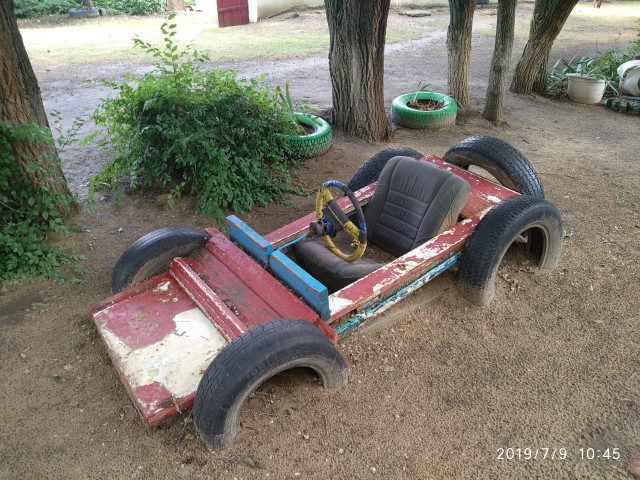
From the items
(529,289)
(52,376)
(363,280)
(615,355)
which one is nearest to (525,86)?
Answer: (529,289)

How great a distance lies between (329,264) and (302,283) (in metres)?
0.47

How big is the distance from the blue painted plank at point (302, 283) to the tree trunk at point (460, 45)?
19.0ft

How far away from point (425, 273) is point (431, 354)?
527 millimetres

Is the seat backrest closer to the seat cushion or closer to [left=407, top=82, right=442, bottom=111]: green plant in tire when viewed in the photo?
the seat cushion

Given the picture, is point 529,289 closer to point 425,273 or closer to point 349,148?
point 425,273

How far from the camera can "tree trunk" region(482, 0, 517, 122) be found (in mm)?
6723

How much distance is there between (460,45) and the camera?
23.9 ft

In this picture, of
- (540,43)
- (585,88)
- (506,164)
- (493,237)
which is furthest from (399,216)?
(585,88)

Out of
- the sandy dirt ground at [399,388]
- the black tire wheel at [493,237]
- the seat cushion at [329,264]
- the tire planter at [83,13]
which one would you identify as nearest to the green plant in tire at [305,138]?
the sandy dirt ground at [399,388]

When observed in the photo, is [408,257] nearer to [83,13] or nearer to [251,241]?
[251,241]

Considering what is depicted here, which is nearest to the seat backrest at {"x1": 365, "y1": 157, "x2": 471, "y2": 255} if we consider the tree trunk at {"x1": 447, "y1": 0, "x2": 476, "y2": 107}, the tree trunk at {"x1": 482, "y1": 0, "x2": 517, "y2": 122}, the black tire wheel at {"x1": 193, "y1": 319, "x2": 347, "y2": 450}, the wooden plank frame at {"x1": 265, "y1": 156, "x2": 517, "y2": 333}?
the wooden plank frame at {"x1": 265, "y1": 156, "x2": 517, "y2": 333}

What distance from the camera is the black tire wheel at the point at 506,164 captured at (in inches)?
149

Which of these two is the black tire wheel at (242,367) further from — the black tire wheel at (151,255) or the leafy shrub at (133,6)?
the leafy shrub at (133,6)

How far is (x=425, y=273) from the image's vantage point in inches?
124
